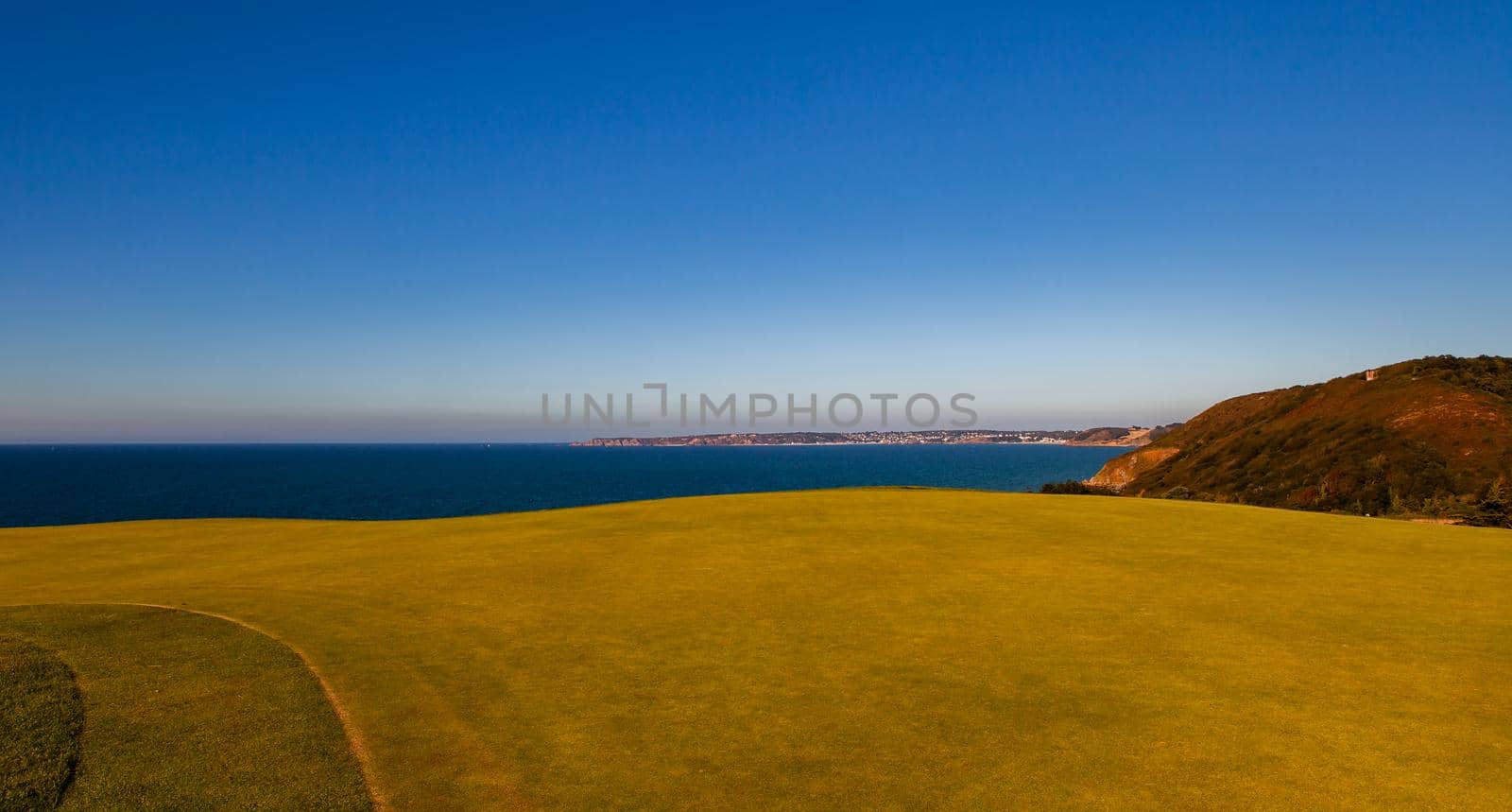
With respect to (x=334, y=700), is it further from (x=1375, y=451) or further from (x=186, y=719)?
(x=1375, y=451)

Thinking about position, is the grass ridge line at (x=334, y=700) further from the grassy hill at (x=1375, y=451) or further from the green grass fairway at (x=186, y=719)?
the grassy hill at (x=1375, y=451)

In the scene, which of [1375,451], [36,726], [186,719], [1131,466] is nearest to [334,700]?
[186,719]

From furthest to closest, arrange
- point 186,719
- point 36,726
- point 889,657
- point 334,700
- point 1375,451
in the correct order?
point 1375,451, point 889,657, point 334,700, point 186,719, point 36,726

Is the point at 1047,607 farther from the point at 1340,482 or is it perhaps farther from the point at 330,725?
the point at 1340,482

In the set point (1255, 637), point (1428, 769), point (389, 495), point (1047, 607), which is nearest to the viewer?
point (1428, 769)

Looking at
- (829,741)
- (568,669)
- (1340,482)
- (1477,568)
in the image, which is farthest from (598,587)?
(1340,482)

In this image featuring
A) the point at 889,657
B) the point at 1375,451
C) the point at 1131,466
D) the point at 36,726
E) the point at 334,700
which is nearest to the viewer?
the point at 36,726

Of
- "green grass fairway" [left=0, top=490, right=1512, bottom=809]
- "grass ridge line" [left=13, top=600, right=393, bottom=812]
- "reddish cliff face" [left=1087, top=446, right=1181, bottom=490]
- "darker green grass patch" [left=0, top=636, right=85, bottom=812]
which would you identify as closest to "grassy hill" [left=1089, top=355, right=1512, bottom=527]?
"reddish cliff face" [left=1087, top=446, right=1181, bottom=490]

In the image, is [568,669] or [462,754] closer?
[462,754]
